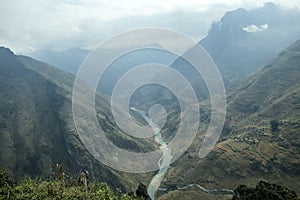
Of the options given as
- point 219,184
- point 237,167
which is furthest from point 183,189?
point 237,167

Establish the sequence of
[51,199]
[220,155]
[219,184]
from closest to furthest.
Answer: [51,199]
[219,184]
[220,155]

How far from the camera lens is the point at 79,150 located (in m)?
197

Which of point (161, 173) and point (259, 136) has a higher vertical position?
point (259, 136)

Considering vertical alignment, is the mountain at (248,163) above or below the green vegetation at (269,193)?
below

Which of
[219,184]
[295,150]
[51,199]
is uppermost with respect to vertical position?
[51,199]

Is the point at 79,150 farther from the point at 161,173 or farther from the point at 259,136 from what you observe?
the point at 259,136

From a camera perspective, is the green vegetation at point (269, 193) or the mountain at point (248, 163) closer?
the green vegetation at point (269, 193)

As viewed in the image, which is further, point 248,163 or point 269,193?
point 248,163

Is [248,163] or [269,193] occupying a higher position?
[269,193]

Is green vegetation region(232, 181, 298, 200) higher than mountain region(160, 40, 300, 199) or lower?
higher


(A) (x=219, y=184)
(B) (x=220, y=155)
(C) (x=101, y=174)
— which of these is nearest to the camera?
(A) (x=219, y=184)

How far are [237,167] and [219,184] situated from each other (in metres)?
12.3

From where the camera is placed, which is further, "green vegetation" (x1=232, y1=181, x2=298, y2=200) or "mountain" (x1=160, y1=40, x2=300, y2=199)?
"mountain" (x1=160, y1=40, x2=300, y2=199)

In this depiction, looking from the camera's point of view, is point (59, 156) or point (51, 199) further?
point (59, 156)
